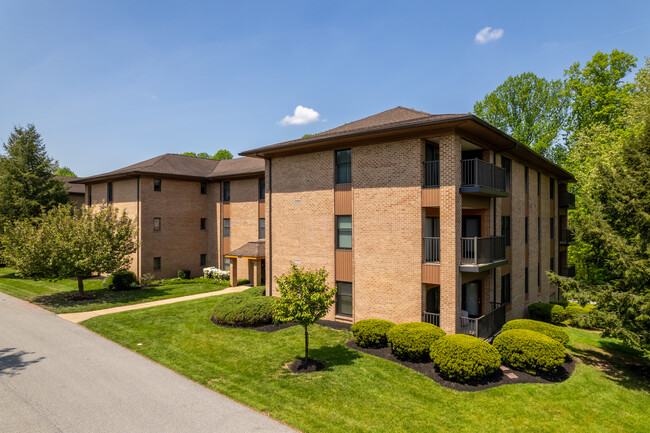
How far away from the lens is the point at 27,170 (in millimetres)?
32844

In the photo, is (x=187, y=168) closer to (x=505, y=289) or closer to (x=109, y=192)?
(x=109, y=192)

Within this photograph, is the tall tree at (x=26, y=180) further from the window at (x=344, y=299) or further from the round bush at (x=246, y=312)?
the window at (x=344, y=299)

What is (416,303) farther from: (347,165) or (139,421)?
(139,421)

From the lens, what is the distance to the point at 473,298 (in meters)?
17.5

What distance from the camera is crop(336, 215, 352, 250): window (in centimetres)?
1664

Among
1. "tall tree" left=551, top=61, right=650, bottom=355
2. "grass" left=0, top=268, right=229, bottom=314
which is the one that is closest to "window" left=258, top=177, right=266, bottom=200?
"grass" left=0, top=268, right=229, bottom=314

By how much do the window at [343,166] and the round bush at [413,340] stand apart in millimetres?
7039

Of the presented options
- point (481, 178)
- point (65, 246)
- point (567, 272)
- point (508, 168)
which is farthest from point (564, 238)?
point (65, 246)

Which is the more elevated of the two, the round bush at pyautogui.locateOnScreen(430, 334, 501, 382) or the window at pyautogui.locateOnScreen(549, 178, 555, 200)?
the window at pyautogui.locateOnScreen(549, 178, 555, 200)

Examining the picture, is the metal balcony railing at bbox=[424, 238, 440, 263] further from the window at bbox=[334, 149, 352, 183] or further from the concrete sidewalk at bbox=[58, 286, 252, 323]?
the concrete sidewalk at bbox=[58, 286, 252, 323]

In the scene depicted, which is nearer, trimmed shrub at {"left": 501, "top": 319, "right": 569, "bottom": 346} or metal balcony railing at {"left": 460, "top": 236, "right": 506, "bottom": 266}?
trimmed shrub at {"left": 501, "top": 319, "right": 569, "bottom": 346}

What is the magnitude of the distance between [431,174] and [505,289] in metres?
8.54

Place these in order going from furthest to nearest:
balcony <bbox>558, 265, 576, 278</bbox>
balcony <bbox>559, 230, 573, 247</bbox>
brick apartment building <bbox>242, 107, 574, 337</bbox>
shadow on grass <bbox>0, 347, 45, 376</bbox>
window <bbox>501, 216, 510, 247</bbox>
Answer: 1. balcony <bbox>559, 230, 573, 247</bbox>
2. balcony <bbox>558, 265, 576, 278</bbox>
3. window <bbox>501, 216, 510, 247</bbox>
4. brick apartment building <bbox>242, 107, 574, 337</bbox>
5. shadow on grass <bbox>0, 347, 45, 376</bbox>

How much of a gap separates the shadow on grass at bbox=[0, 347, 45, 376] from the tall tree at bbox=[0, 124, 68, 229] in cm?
2242
